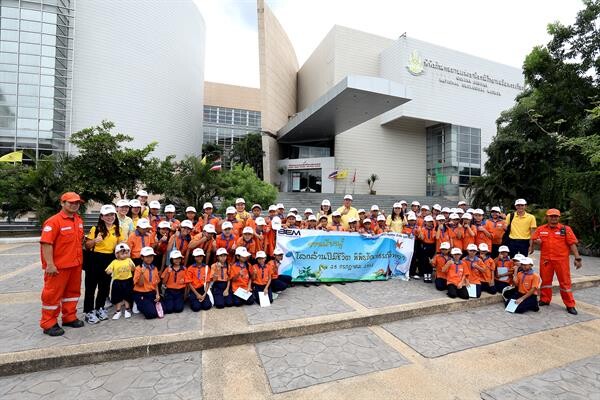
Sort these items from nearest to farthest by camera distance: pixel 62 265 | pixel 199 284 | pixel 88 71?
pixel 62 265
pixel 199 284
pixel 88 71

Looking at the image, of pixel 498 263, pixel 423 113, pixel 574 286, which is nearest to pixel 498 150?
pixel 423 113

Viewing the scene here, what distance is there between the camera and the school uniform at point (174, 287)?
14.1 feet

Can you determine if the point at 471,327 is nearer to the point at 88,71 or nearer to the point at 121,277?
the point at 121,277

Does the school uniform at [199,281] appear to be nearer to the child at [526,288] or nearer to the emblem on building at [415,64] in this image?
the child at [526,288]

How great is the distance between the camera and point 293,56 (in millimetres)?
34812

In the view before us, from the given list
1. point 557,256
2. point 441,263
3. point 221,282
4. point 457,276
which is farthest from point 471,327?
point 221,282

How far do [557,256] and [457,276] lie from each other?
1.73m

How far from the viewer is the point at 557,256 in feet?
16.5

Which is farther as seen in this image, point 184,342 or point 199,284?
point 199,284

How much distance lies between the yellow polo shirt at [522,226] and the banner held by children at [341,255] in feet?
6.94

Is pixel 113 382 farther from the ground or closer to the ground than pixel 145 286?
closer to the ground

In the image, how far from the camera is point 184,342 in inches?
134

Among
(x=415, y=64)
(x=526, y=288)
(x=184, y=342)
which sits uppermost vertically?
(x=415, y=64)

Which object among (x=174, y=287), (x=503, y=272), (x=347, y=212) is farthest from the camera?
(x=347, y=212)
